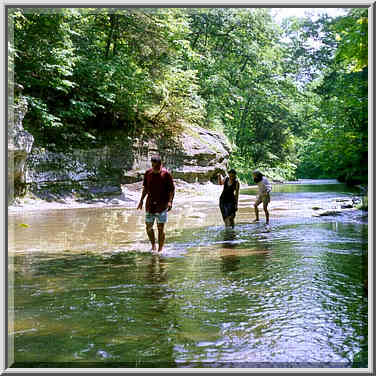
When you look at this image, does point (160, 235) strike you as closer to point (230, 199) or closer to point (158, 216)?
point (158, 216)

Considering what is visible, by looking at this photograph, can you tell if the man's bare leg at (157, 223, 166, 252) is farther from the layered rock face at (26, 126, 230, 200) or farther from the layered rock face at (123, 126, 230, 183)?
the layered rock face at (123, 126, 230, 183)

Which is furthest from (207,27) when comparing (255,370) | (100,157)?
(255,370)

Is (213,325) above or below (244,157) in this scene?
below

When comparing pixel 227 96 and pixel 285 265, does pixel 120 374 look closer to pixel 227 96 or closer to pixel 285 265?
pixel 285 265

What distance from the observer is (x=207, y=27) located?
2681 centimetres

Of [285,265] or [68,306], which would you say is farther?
[285,265]

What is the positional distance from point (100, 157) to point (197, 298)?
14901mm

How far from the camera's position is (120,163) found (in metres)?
19.6

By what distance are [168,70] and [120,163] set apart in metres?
4.81

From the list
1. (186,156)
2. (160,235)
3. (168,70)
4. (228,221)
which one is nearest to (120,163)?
(186,156)

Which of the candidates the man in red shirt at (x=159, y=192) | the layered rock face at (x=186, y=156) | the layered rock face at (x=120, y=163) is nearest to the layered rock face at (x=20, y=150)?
the layered rock face at (x=120, y=163)

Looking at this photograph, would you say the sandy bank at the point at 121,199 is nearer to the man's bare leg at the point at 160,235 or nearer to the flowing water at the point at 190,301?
the flowing water at the point at 190,301

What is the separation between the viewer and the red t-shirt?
25.6ft

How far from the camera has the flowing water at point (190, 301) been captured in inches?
129
